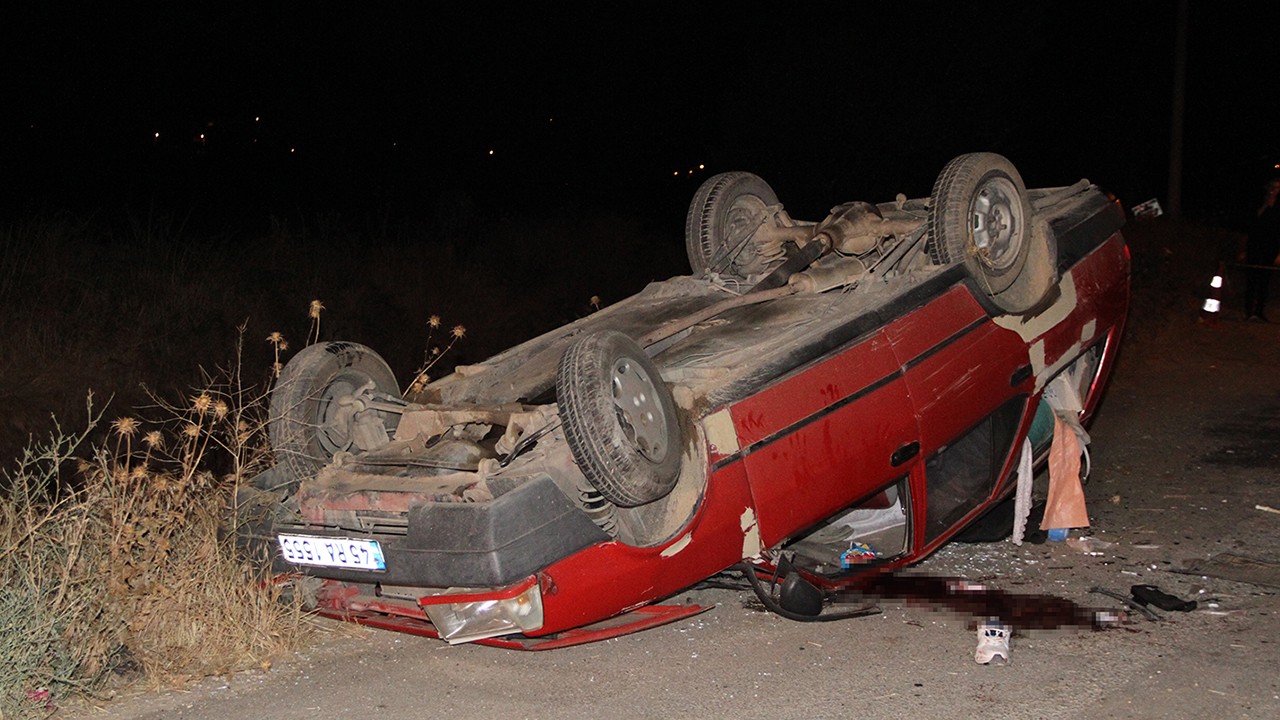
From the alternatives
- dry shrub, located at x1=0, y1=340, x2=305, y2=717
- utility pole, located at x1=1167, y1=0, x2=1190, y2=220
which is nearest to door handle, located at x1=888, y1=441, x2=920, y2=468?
dry shrub, located at x1=0, y1=340, x2=305, y2=717

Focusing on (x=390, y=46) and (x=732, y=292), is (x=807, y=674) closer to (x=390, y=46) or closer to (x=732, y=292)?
(x=732, y=292)

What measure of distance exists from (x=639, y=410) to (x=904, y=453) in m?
1.34

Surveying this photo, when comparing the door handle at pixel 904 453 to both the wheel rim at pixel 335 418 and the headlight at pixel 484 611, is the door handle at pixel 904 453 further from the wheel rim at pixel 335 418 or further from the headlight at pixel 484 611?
the wheel rim at pixel 335 418

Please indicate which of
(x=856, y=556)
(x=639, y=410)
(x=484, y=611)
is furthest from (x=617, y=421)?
(x=856, y=556)

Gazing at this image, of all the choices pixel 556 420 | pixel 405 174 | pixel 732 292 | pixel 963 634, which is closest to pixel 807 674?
pixel 963 634

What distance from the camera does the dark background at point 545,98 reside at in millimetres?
17234

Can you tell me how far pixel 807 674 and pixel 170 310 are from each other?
Result: 7.38 metres

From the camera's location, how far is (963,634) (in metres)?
4.73

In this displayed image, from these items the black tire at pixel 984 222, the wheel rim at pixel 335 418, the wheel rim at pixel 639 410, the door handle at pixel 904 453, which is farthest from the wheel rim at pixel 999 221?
the wheel rim at pixel 335 418

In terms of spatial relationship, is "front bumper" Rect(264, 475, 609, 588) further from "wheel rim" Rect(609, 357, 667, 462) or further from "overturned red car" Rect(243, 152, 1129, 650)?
"wheel rim" Rect(609, 357, 667, 462)

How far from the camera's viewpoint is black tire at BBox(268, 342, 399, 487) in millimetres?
4934

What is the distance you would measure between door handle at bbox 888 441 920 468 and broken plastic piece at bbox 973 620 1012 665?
74cm

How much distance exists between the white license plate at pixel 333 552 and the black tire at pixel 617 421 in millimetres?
850

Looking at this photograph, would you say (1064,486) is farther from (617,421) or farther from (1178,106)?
(1178,106)
